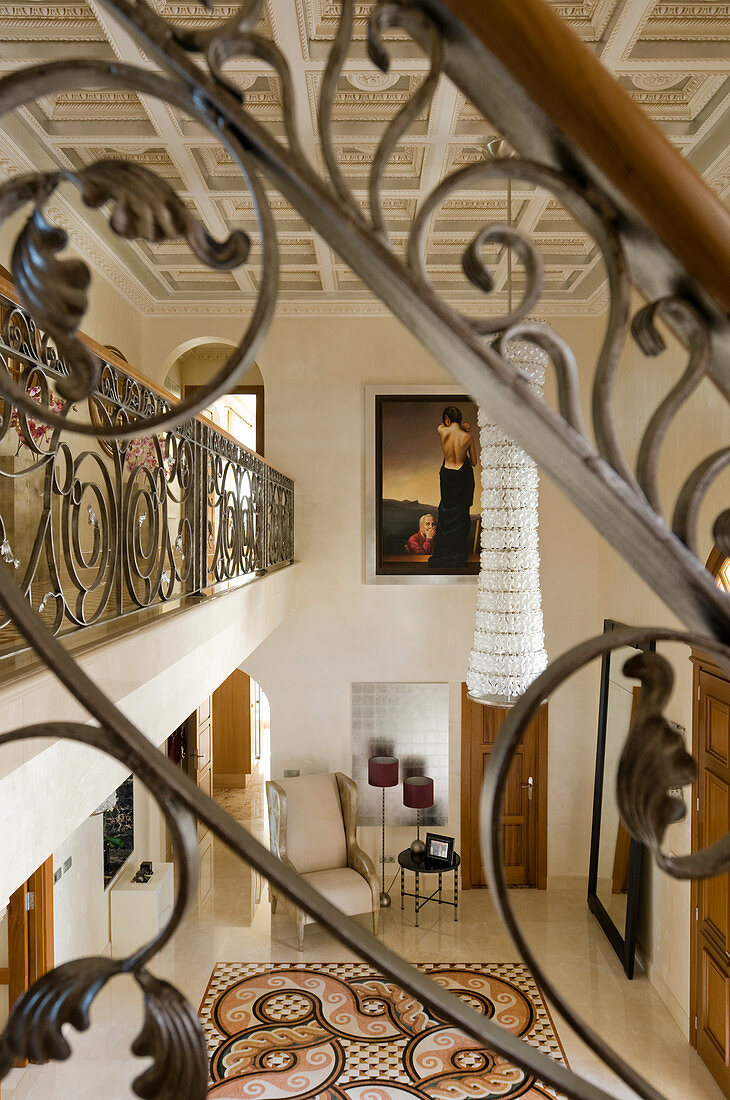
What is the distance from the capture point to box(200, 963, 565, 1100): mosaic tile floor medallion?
4688mm

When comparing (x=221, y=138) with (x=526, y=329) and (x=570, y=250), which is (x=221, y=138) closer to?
(x=526, y=329)

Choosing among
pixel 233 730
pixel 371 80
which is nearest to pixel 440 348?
pixel 371 80

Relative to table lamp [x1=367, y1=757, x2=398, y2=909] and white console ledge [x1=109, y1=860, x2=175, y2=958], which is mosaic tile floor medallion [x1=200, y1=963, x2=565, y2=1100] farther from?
table lamp [x1=367, y1=757, x2=398, y2=909]

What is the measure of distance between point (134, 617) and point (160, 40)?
2464 millimetres

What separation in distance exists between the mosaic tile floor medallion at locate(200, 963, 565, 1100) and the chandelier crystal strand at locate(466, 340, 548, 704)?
203 centimetres

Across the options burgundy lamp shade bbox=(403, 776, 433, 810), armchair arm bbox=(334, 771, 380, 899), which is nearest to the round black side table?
armchair arm bbox=(334, 771, 380, 899)

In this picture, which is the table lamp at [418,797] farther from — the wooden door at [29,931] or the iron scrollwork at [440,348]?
the iron scrollwork at [440,348]

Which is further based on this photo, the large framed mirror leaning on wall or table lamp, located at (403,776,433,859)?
table lamp, located at (403,776,433,859)

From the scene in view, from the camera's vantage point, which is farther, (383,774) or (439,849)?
(383,774)

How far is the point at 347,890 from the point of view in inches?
249

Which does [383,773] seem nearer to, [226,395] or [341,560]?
[341,560]

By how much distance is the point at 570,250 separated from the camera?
629cm

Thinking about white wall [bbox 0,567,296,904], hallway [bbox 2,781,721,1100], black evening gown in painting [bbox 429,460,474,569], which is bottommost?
hallway [bbox 2,781,721,1100]

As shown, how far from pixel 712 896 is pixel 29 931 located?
13.8ft
